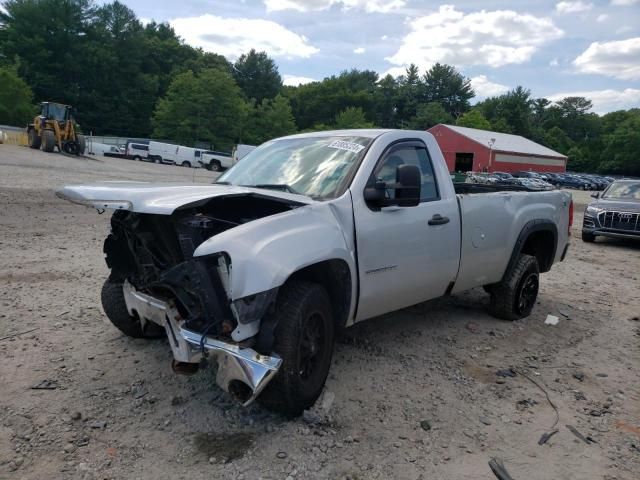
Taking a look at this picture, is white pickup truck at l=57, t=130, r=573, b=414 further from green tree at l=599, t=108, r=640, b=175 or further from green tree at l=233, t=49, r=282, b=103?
green tree at l=599, t=108, r=640, b=175

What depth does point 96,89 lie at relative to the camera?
68.9 meters

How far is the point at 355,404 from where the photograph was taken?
368 centimetres

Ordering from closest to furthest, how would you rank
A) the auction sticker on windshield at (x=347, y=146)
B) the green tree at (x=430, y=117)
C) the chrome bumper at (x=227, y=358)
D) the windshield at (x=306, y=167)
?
the chrome bumper at (x=227, y=358)
the windshield at (x=306, y=167)
the auction sticker on windshield at (x=347, y=146)
the green tree at (x=430, y=117)

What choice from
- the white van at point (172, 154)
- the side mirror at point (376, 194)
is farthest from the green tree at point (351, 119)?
the side mirror at point (376, 194)

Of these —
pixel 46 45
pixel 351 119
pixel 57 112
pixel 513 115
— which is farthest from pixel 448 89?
pixel 57 112

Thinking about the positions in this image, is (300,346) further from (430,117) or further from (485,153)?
(430,117)

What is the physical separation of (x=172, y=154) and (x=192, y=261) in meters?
44.5

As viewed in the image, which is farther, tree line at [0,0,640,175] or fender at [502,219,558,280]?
tree line at [0,0,640,175]

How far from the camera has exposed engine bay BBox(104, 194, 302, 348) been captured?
9.78 feet

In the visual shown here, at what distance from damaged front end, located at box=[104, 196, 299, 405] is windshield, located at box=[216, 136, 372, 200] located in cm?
39

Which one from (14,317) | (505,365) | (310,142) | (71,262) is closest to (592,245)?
(505,365)

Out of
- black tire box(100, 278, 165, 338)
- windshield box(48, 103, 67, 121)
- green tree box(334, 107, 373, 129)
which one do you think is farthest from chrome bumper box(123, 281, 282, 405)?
green tree box(334, 107, 373, 129)

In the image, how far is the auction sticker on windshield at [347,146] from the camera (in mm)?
4146

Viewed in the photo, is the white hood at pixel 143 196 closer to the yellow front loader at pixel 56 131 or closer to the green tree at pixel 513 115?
the yellow front loader at pixel 56 131
